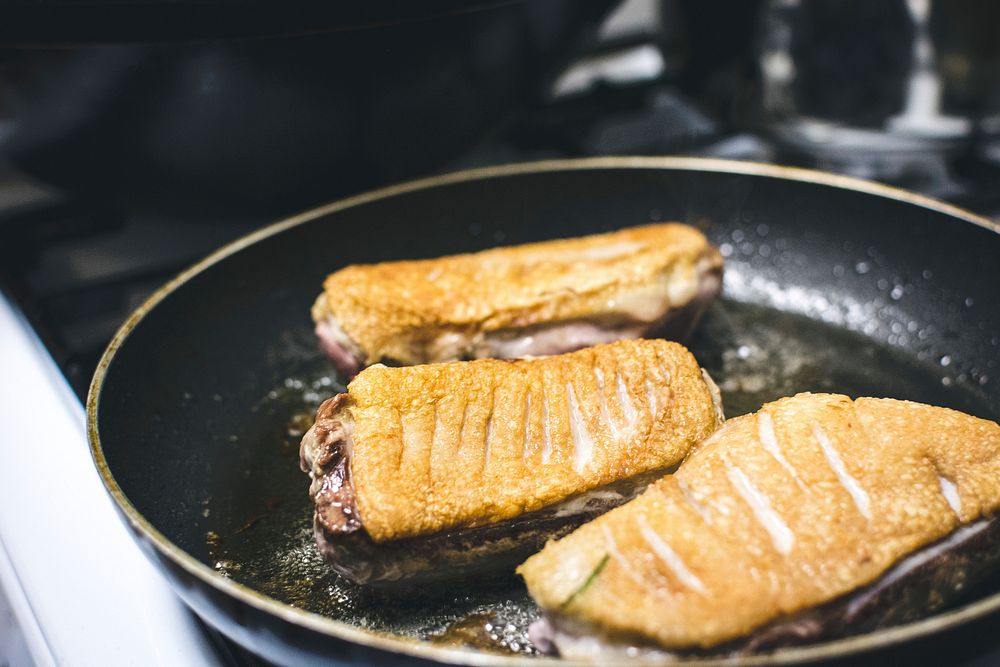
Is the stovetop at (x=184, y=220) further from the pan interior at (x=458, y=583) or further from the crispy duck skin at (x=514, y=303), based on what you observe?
the crispy duck skin at (x=514, y=303)

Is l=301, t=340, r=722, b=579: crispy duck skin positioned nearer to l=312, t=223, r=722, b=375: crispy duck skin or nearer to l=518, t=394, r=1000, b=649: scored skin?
l=518, t=394, r=1000, b=649: scored skin

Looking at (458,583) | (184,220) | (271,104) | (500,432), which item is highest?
(271,104)

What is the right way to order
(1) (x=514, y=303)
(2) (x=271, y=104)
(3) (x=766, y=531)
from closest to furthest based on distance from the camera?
(3) (x=766, y=531), (1) (x=514, y=303), (2) (x=271, y=104)

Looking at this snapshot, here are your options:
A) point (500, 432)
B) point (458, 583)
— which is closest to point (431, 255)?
point (500, 432)

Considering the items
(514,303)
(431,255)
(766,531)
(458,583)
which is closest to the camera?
(766,531)

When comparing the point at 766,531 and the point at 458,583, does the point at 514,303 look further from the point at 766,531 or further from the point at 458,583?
the point at 766,531

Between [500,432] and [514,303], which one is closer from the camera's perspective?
[500,432]

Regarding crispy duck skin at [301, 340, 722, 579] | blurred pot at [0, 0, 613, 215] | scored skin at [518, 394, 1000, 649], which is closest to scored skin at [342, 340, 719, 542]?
crispy duck skin at [301, 340, 722, 579]
